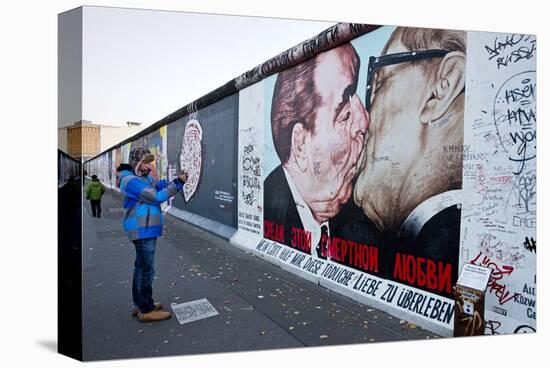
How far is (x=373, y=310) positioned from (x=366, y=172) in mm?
1608

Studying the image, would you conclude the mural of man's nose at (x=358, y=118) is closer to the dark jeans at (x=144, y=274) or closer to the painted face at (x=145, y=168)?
the painted face at (x=145, y=168)

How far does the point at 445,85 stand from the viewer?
3957 millimetres

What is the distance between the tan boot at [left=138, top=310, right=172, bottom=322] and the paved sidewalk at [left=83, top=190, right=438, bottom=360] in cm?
6

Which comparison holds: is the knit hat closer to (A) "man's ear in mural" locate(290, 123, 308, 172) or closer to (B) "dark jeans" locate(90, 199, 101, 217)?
(B) "dark jeans" locate(90, 199, 101, 217)

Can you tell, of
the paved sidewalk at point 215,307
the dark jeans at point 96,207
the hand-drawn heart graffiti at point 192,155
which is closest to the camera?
the paved sidewalk at point 215,307

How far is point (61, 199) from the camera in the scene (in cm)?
363

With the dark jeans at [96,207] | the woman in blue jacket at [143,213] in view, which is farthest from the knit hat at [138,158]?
the dark jeans at [96,207]

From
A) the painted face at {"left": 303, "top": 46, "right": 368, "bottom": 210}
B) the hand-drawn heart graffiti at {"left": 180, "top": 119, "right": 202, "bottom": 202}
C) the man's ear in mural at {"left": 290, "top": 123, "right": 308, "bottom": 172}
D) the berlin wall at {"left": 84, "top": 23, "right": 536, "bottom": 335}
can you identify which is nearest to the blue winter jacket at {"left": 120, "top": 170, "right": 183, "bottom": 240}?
the berlin wall at {"left": 84, "top": 23, "right": 536, "bottom": 335}

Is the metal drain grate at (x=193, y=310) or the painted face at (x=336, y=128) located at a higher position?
the painted face at (x=336, y=128)

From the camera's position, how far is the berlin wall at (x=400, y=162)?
12.5 ft

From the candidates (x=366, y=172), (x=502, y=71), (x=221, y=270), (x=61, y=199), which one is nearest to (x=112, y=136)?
Answer: (x=61, y=199)

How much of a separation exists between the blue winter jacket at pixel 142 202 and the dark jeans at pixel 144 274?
100 mm

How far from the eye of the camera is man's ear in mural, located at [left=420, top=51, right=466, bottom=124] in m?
3.90

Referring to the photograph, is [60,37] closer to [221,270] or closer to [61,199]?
[61,199]
